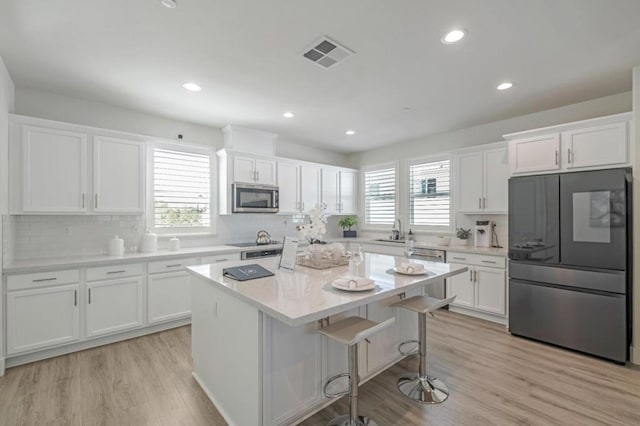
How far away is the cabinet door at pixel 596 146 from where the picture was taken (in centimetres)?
288

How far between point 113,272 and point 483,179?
489 centimetres

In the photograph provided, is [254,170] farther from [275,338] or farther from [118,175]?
[275,338]

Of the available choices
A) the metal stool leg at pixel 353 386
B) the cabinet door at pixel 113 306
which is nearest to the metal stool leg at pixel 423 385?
the metal stool leg at pixel 353 386

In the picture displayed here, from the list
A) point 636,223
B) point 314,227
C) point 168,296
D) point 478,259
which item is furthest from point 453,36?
point 168,296

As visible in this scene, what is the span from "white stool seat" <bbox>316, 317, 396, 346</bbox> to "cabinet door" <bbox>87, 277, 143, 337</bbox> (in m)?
2.63

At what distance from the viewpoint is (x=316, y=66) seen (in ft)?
8.80

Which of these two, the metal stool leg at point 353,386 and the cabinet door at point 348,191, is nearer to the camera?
the metal stool leg at point 353,386

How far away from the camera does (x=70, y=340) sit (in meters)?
2.94

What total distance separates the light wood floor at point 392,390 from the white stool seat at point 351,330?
713 mm

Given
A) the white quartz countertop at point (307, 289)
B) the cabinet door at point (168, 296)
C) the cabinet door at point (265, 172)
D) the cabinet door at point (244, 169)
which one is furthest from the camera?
the cabinet door at point (265, 172)

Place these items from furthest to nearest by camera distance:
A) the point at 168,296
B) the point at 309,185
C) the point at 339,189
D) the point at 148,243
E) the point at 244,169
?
the point at 339,189 → the point at 309,185 → the point at 244,169 → the point at 148,243 → the point at 168,296

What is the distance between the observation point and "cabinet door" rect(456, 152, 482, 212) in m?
4.25

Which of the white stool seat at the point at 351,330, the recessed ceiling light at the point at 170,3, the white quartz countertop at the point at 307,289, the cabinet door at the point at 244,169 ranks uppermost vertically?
the recessed ceiling light at the point at 170,3

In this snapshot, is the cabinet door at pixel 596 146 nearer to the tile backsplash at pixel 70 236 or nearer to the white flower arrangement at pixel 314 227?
the white flower arrangement at pixel 314 227
